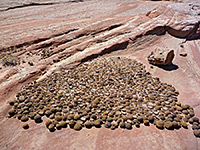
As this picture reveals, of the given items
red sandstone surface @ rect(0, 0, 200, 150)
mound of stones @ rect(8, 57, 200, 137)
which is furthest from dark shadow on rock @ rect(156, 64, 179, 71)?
mound of stones @ rect(8, 57, 200, 137)

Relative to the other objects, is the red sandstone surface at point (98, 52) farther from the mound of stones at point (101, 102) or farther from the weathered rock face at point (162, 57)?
the weathered rock face at point (162, 57)

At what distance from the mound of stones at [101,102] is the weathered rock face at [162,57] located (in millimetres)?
1184

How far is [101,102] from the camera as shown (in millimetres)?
4461

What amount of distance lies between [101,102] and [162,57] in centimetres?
337

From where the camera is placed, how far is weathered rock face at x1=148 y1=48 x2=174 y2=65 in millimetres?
6468

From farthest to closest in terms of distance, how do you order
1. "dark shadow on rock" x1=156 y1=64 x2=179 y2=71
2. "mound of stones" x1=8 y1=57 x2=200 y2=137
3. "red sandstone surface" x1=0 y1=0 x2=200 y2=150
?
1. "dark shadow on rock" x1=156 y1=64 x2=179 y2=71
2. "mound of stones" x1=8 y1=57 x2=200 y2=137
3. "red sandstone surface" x1=0 y1=0 x2=200 y2=150

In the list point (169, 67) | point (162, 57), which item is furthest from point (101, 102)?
point (169, 67)

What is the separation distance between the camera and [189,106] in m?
4.63

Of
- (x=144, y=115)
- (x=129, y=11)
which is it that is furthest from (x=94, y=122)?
(x=129, y=11)

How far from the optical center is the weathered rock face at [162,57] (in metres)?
6.47

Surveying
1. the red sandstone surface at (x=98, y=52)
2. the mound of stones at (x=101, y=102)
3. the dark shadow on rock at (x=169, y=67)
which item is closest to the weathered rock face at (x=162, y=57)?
the dark shadow on rock at (x=169, y=67)

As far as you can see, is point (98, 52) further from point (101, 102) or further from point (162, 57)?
point (101, 102)

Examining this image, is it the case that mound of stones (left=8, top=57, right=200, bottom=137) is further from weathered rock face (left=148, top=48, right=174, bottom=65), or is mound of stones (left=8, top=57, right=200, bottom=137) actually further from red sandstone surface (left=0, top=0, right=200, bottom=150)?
weathered rock face (left=148, top=48, right=174, bottom=65)

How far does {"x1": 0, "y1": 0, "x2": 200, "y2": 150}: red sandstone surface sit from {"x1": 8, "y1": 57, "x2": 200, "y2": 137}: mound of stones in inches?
7.4
